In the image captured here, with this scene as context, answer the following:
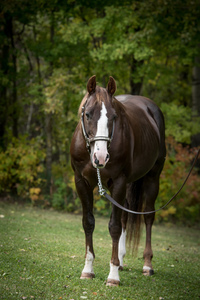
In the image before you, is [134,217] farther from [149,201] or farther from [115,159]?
[115,159]

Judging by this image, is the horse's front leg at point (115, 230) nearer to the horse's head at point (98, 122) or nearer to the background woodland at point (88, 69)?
the horse's head at point (98, 122)

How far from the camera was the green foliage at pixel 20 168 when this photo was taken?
11.4 meters

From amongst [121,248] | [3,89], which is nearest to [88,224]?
[121,248]

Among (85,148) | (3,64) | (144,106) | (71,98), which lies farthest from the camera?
(3,64)

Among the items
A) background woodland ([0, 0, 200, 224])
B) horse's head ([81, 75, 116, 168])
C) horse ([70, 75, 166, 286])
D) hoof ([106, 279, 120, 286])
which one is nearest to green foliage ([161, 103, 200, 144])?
background woodland ([0, 0, 200, 224])

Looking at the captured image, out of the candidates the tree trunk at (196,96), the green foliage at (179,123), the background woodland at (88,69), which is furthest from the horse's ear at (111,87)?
the tree trunk at (196,96)

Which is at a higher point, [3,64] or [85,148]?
[3,64]

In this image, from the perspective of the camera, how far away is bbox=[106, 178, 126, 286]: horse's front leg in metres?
4.19

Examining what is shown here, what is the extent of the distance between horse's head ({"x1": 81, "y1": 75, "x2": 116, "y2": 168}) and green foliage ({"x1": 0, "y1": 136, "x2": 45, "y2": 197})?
25.1 feet

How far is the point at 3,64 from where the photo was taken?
504 inches

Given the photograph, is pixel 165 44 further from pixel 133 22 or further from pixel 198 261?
pixel 198 261

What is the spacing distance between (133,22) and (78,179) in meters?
8.02

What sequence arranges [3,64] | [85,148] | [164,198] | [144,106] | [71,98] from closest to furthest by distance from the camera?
1. [85,148]
2. [144,106]
3. [164,198]
4. [71,98]
5. [3,64]

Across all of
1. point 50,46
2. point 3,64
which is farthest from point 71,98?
point 3,64
